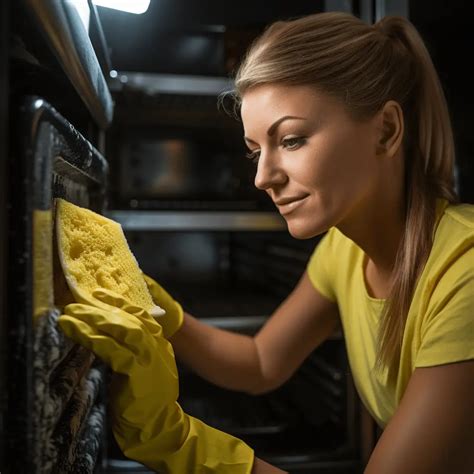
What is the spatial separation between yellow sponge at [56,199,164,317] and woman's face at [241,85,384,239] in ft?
0.79

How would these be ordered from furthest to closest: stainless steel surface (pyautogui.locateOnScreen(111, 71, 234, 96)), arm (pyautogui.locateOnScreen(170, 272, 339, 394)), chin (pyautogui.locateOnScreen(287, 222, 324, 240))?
stainless steel surface (pyautogui.locateOnScreen(111, 71, 234, 96))
arm (pyautogui.locateOnScreen(170, 272, 339, 394))
chin (pyautogui.locateOnScreen(287, 222, 324, 240))

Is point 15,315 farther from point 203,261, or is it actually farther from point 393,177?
point 203,261

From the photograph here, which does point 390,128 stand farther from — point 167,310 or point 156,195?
point 156,195

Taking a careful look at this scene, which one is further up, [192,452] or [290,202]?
[290,202]

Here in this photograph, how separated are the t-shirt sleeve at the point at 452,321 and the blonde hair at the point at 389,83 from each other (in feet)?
0.28

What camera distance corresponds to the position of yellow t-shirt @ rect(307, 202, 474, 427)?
780 mm

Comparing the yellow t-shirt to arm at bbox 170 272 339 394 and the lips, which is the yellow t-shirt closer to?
arm at bbox 170 272 339 394

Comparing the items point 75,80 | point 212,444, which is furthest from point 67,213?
point 212,444

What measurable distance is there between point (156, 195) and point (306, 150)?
0.97m

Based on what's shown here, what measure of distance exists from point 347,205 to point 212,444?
1.40 ft

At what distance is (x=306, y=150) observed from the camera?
81 cm

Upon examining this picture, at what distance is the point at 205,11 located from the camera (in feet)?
4.33

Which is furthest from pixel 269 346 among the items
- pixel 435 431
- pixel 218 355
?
pixel 435 431

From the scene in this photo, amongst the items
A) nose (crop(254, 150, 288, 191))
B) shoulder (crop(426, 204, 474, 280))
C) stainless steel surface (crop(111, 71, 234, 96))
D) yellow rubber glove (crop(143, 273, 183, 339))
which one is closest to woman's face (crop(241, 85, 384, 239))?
nose (crop(254, 150, 288, 191))
